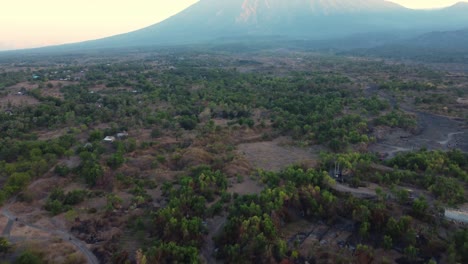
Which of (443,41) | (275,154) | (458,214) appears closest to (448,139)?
(458,214)

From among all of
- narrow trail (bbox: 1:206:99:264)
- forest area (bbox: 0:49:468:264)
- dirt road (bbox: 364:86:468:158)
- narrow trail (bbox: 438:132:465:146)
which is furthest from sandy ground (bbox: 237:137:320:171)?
narrow trail (bbox: 1:206:99:264)

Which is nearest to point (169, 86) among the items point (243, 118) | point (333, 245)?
point (243, 118)

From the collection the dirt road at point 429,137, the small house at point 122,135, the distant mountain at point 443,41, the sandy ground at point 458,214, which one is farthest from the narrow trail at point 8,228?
the distant mountain at point 443,41

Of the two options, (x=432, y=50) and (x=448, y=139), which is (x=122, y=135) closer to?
(x=448, y=139)

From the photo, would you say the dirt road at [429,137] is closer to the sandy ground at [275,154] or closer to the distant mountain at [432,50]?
the sandy ground at [275,154]

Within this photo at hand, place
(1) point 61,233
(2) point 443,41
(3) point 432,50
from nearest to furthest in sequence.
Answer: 1. (1) point 61,233
2. (3) point 432,50
3. (2) point 443,41
